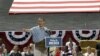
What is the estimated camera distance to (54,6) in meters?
11.2

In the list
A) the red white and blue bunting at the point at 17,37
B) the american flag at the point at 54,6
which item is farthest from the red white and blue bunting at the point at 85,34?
the american flag at the point at 54,6

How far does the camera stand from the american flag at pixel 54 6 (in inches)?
424

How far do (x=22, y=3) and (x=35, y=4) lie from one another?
363 mm

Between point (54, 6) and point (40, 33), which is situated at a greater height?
point (54, 6)

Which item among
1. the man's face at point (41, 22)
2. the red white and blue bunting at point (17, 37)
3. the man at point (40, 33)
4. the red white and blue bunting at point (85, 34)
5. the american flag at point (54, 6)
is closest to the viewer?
the american flag at point (54, 6)

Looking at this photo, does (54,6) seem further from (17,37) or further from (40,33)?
(17,37)

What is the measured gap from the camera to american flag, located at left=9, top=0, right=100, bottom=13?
35.3ft

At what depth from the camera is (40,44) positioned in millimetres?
11922

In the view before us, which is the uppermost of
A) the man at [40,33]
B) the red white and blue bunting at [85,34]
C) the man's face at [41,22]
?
the man's face at [41,22]

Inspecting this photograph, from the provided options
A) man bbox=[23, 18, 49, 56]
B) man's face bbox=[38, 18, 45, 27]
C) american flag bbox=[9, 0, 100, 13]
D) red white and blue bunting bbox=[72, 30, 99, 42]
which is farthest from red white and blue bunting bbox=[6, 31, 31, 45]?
american flag bbox=[9, 0, 100, 13]

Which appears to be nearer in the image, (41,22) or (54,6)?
(54,6)

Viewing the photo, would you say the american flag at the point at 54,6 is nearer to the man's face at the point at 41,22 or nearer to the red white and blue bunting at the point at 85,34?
the man's face at the point at 41,22

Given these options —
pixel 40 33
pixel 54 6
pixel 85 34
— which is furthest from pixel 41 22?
pixel 85 34

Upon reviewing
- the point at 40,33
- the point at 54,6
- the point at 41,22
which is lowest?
the point at 40,33
